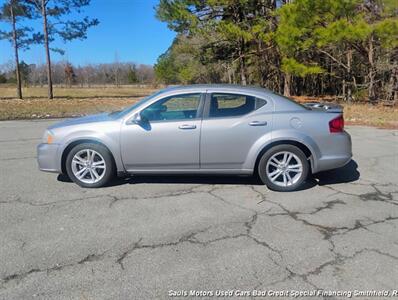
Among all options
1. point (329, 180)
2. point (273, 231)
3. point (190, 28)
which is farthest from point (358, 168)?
point (190, 28)

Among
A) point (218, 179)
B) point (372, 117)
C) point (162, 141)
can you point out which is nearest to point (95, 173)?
point (162, 141)

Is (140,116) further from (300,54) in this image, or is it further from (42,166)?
(300,54)

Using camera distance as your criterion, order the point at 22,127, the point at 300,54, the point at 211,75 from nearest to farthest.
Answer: the point at 22,127 < the point at 300,54 < the point at 211,75

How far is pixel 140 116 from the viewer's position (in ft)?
15.1

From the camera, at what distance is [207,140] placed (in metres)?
4.58

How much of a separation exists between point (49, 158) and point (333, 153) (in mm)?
4086

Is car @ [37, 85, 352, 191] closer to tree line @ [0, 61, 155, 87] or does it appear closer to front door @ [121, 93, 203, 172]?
front door @ [121, 93, 203, 172]

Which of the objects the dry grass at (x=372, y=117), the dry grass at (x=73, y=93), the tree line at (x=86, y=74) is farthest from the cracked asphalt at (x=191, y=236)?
the tree line at (x=86, y=74)

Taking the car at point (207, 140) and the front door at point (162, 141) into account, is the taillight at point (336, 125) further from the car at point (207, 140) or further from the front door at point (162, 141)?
the front door at point (162, 141)

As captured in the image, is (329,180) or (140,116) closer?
(140,116)

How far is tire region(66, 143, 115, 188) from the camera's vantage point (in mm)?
4734

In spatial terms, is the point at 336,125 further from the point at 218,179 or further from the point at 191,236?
the point at 191,236

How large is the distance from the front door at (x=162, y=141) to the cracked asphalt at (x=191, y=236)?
0.37 metres

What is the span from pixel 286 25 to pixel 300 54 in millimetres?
3401
